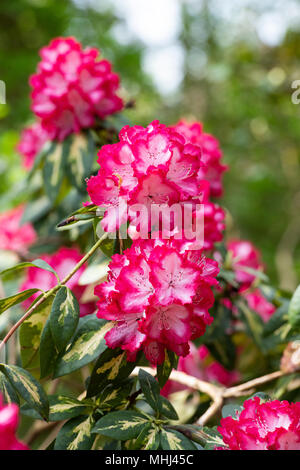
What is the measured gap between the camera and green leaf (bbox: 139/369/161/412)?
25.4 inches

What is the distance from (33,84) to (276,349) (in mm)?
805

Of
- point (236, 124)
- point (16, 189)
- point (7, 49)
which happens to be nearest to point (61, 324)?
point (16, 189)

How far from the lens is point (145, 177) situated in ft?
1.98

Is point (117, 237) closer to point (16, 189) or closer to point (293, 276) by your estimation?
point (16, 189)

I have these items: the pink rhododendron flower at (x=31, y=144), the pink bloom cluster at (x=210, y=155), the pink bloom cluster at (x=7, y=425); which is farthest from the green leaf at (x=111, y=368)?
the pink rhododendron flower at (x=31, y=144)

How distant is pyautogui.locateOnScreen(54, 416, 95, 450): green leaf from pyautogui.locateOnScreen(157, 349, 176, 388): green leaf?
0.11 m

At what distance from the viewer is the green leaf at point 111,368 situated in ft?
2.09

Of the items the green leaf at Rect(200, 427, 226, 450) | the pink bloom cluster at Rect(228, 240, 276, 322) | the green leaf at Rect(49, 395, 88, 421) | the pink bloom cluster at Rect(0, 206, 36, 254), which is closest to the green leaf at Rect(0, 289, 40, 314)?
the green leaf at Rect(49, 395, 88, 421)

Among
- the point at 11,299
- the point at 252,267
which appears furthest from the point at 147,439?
the point at 252,267

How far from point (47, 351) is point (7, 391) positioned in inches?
2.9

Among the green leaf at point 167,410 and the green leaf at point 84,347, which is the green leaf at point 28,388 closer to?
the green leaf at point 84,347

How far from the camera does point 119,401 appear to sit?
67 centimetres

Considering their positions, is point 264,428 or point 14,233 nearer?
point 264,428

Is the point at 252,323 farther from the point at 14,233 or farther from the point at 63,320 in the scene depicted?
the point at 14,233
